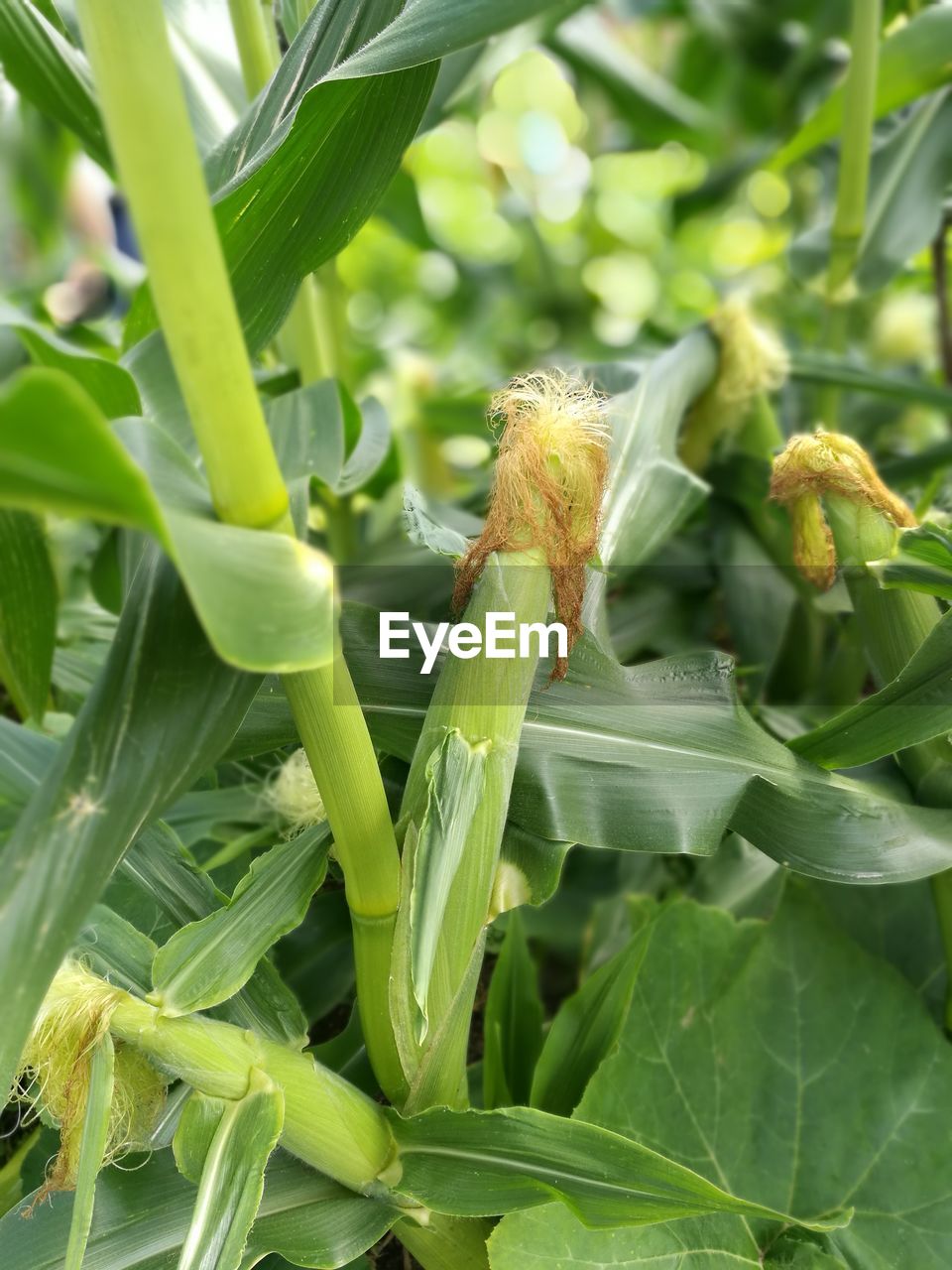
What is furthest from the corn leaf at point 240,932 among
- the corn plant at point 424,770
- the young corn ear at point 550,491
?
the young corn ear at point 550,491

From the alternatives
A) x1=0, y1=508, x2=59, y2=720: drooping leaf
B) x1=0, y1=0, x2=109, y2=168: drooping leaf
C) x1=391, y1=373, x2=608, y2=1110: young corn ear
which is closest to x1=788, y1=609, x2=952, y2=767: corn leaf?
x1=391, y1=373, x2=608, y2=1110: young corn ear

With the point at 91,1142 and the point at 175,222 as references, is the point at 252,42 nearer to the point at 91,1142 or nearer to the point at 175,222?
the point at 175,222

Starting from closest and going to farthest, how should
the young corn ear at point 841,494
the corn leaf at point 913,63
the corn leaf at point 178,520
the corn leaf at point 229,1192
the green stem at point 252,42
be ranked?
the corn leaf at point 178,520
the corn leaf at point 229,1192
the young corn ear at point 841,494
the green stem at point 252,42
the corn leaf at point 913,63

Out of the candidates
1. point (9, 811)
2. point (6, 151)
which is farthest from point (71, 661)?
point (6, 151)

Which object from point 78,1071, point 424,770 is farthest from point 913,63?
point 78,1071

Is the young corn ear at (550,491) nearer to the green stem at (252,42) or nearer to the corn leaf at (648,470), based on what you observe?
the corn leaf at (648,470)

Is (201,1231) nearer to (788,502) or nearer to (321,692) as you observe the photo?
(321,692)

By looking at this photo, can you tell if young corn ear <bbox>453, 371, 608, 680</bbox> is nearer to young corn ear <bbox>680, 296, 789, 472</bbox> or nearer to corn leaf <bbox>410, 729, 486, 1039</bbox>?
A: corn leaf <bbox>410, 729, 486, 1039</bbox>
